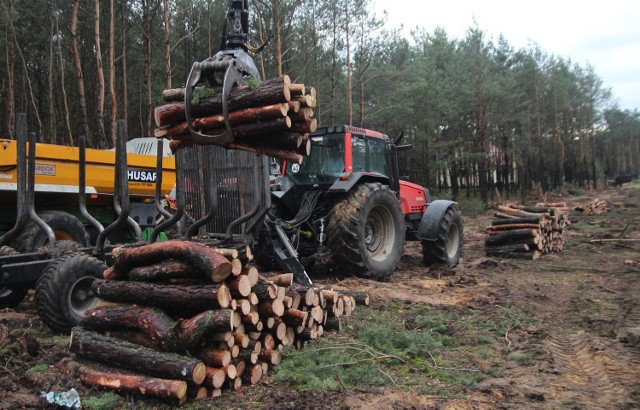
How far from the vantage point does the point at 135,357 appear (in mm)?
3541

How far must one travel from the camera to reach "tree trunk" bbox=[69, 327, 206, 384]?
3.38 meters

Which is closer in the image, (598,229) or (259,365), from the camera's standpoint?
(259,365)

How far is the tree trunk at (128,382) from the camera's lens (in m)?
3.30

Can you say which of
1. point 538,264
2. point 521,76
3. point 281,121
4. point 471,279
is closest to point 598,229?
point 538,264

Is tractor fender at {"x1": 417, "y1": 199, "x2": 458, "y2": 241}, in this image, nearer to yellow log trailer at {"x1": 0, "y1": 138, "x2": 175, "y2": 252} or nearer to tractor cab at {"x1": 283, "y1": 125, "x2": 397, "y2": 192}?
tractor cab at {"x1": 283, "y1": 125, "x2": 397, "y2": 192}

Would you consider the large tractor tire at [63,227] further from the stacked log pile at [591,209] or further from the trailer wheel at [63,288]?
the stacked log pile at [591,209]

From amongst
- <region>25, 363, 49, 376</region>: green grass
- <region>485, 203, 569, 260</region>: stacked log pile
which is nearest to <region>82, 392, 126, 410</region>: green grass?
A: <region>25, 363, 49, 376</region>: green grass

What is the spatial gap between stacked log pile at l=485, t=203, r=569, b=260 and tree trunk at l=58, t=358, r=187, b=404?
9219mm

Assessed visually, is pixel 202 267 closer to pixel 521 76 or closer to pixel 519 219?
pixel 519 219

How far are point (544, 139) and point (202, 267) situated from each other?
42.2 m

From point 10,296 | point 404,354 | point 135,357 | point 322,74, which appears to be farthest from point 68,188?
point 322,74

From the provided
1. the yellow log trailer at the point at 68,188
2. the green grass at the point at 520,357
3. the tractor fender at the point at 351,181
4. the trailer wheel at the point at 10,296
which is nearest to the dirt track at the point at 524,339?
the green grass at the point at 520,357

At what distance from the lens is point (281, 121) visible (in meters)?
4.02

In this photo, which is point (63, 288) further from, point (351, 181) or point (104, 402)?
point (351, 181)
